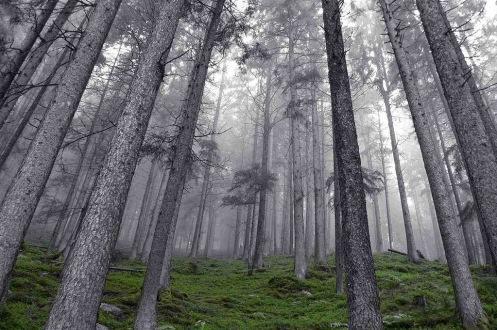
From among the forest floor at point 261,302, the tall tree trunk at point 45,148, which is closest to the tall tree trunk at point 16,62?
the tall tree trunk at point 45,148

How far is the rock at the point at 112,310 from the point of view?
692cm

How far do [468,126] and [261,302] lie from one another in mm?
7524

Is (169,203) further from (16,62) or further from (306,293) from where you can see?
(306,293)

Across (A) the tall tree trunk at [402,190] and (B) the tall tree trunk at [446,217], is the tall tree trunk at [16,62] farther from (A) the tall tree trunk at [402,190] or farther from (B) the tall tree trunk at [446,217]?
(A) the tall tree trunk at [402,190]

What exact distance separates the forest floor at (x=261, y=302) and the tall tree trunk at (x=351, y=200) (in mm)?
2726

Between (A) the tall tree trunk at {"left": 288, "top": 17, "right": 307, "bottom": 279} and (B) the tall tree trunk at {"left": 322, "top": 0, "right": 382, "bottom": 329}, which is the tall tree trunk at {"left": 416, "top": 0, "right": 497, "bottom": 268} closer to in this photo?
(B) the tall tree trunk at {"left": 322, "top": 0, "right": 382, "bottom": 329}

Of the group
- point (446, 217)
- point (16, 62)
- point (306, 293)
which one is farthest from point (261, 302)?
point (16, 62)

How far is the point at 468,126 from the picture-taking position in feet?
19.6

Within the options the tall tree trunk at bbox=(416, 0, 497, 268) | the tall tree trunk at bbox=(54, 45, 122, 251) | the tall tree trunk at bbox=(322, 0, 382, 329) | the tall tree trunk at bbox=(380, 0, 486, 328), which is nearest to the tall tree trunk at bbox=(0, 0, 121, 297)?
the tall tree trunk at bbox=(322, 0, 382, 329)

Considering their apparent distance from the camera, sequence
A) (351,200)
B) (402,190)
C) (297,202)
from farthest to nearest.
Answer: (402,190) < (297,202) < (351,200)

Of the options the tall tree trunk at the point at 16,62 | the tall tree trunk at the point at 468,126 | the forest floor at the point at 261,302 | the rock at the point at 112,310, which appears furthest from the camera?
the tall tree trunk at the point at 16,62

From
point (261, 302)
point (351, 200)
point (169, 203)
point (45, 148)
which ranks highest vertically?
point (45, 148)

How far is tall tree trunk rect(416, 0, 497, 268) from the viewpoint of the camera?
5.47m

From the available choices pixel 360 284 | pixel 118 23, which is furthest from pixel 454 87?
pixel 118 23
